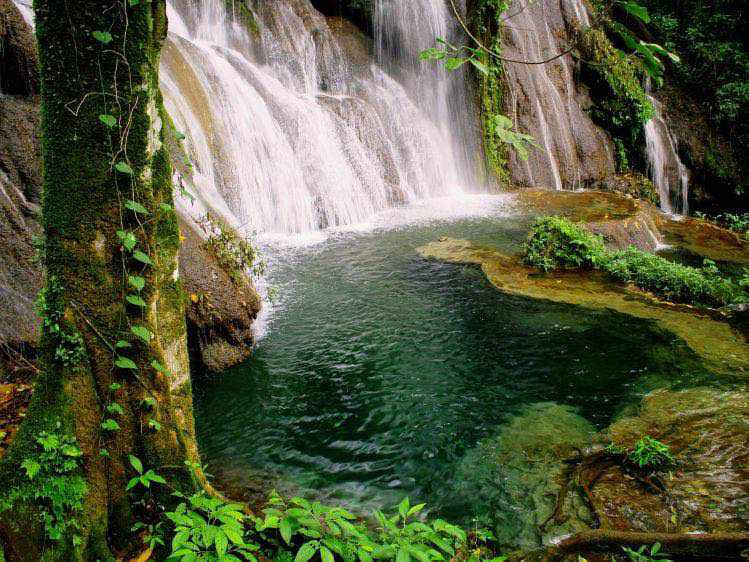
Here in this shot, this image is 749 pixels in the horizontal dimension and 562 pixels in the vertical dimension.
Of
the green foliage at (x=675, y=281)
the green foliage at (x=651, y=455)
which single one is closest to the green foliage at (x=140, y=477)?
the green foliage at (x=651, y=455)

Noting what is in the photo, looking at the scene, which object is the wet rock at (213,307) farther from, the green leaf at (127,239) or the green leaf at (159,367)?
the green leaf at (127,239)

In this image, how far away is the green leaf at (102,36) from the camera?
2146mm

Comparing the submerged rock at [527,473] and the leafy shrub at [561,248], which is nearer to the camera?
the submerged rock at [527,473]

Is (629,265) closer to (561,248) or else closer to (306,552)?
(561,248)

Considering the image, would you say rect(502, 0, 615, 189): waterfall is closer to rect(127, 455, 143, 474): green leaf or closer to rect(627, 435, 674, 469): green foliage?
rect(627, 435, 674, 469): green foliage

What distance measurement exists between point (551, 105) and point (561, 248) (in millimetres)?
9171

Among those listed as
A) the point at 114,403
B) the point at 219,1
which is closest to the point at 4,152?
the point at 114,403

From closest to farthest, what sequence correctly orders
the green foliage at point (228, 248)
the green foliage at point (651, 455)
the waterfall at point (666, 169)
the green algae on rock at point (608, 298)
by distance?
the green foliage at point (651, 455)
the green algae on rock at point (608, 298)
the green foliage at point (228, 248)
the waterfall at point (666, 169)

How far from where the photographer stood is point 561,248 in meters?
8.31

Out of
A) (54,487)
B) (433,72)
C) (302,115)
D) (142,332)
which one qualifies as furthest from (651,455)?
(433,72)

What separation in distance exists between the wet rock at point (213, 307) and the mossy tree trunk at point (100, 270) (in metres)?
2.69

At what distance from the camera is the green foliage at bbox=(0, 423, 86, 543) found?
206 cm

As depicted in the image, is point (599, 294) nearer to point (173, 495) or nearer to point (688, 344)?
point (688, 344)

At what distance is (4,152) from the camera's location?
14.7 ft
